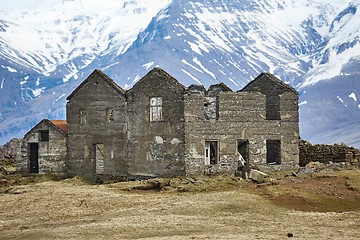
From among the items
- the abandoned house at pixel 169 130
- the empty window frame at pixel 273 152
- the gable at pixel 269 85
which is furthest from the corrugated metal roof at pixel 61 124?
the empty window frame at pixel 273 152

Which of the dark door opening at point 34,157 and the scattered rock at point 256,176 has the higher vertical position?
the dark door opening at point 34,157

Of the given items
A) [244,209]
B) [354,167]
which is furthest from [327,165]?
[244,209]

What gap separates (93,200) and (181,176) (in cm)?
776

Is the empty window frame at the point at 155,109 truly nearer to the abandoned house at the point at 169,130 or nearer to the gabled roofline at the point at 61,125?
the abandoned house at the point at 169,130

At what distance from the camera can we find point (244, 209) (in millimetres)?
29344

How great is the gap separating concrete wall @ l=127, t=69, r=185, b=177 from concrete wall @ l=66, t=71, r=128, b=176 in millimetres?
951

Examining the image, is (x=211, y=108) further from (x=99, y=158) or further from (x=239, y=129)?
(x=99, y=158)

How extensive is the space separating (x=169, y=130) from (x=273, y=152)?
748 centimetres

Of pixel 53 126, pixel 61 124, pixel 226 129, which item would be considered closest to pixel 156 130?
pixel 226 129

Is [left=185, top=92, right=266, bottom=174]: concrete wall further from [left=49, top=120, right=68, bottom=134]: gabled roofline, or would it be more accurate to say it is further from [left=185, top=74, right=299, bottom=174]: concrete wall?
[left=49, top=120, right=68, bottom=134]: gabled roofline

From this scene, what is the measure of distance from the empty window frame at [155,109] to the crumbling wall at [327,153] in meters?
10.8

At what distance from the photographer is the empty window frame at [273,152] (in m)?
42.2

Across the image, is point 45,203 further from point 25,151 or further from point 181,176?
point 25,151

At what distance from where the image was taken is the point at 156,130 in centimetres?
4078
